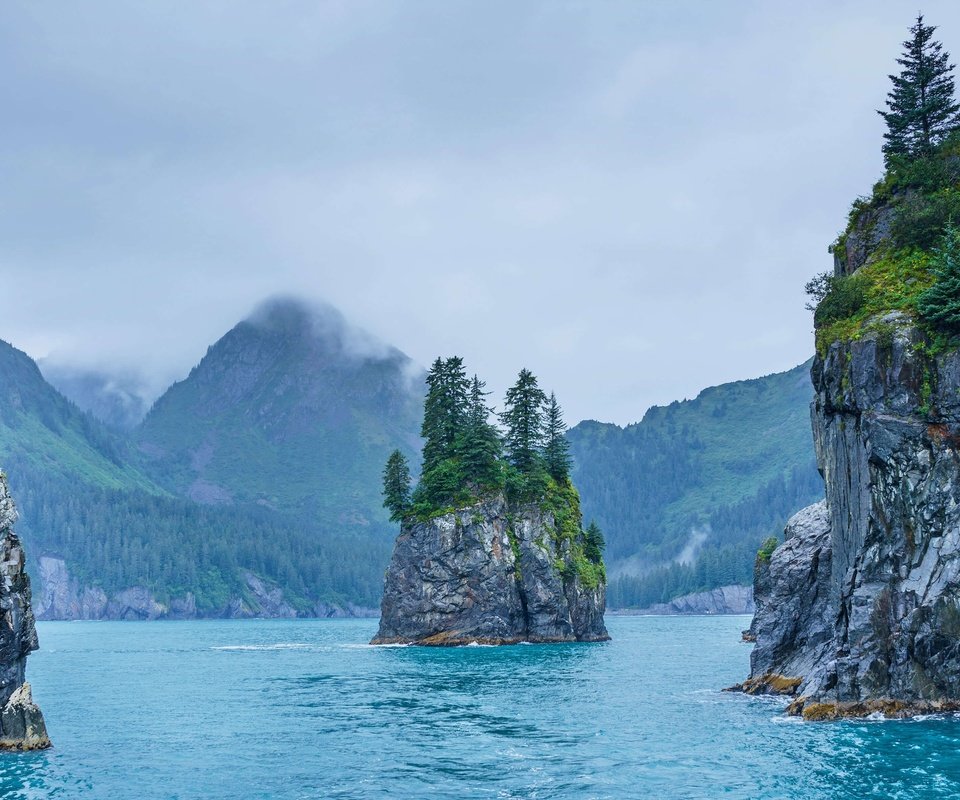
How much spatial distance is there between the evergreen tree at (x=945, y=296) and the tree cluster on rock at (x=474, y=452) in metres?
87.8

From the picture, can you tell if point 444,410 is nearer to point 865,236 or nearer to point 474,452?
point 474,452

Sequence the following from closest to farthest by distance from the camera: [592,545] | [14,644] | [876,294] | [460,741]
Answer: [14,644] → [460,741] → [876,294] → [592,545]

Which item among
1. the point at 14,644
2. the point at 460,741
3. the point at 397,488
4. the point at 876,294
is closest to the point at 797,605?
the point at 876,294

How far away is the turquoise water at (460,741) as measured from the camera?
39.0 metres

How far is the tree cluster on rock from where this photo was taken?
136m

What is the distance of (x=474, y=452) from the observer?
13600cm

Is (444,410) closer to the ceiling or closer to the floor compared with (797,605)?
closer to the ceiling

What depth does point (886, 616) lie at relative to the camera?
49938mm

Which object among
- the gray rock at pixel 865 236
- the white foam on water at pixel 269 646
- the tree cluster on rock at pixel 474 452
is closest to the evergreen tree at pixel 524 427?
the tree cluster on rock at pixel 474 452

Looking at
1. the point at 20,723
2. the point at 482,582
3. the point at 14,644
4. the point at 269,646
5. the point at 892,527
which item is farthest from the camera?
the point at 269,646

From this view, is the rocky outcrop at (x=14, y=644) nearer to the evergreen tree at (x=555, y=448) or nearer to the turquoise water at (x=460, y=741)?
the turquoise water at (x=460, y=741)

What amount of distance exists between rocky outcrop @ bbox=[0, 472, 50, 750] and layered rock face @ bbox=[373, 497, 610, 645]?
8531 centimetres

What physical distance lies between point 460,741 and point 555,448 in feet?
334

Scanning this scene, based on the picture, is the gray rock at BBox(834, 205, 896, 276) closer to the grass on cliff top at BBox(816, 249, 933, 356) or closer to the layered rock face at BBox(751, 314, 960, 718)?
the grass on cliff top at BBox(816, 249, 933, 356)
